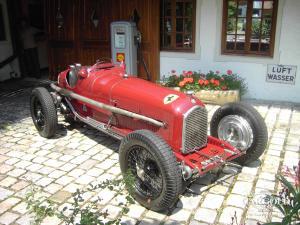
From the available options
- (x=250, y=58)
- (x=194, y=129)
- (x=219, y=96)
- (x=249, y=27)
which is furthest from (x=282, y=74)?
(x=194, y=129)

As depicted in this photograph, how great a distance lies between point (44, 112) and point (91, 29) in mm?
4117

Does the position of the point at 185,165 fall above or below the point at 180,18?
below

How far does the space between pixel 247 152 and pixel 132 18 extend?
16.6ft

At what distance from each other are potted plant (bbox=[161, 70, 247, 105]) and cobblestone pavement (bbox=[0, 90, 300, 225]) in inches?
41.8

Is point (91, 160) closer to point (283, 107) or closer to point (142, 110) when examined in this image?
point (142, 110)

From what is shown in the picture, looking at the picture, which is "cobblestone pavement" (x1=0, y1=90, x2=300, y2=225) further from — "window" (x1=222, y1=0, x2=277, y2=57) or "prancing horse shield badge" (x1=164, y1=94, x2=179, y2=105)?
"window" (x1=222, y1=0, x2=277, y2=57)

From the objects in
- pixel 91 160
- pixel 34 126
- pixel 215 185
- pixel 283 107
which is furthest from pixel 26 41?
pixel 215 185

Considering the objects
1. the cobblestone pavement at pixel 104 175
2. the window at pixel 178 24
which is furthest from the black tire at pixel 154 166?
the window at pixel 178 24

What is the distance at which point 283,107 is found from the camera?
729 centimetres

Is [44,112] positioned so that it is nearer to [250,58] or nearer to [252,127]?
[252,127]

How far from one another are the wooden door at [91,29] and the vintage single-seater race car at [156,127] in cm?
300

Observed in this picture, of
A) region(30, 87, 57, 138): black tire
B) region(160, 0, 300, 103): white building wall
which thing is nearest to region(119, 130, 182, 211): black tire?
region(30, 87, 57, 138): black tire

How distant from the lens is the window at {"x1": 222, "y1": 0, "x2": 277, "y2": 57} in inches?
293

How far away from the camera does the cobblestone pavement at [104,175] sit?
378 cm
